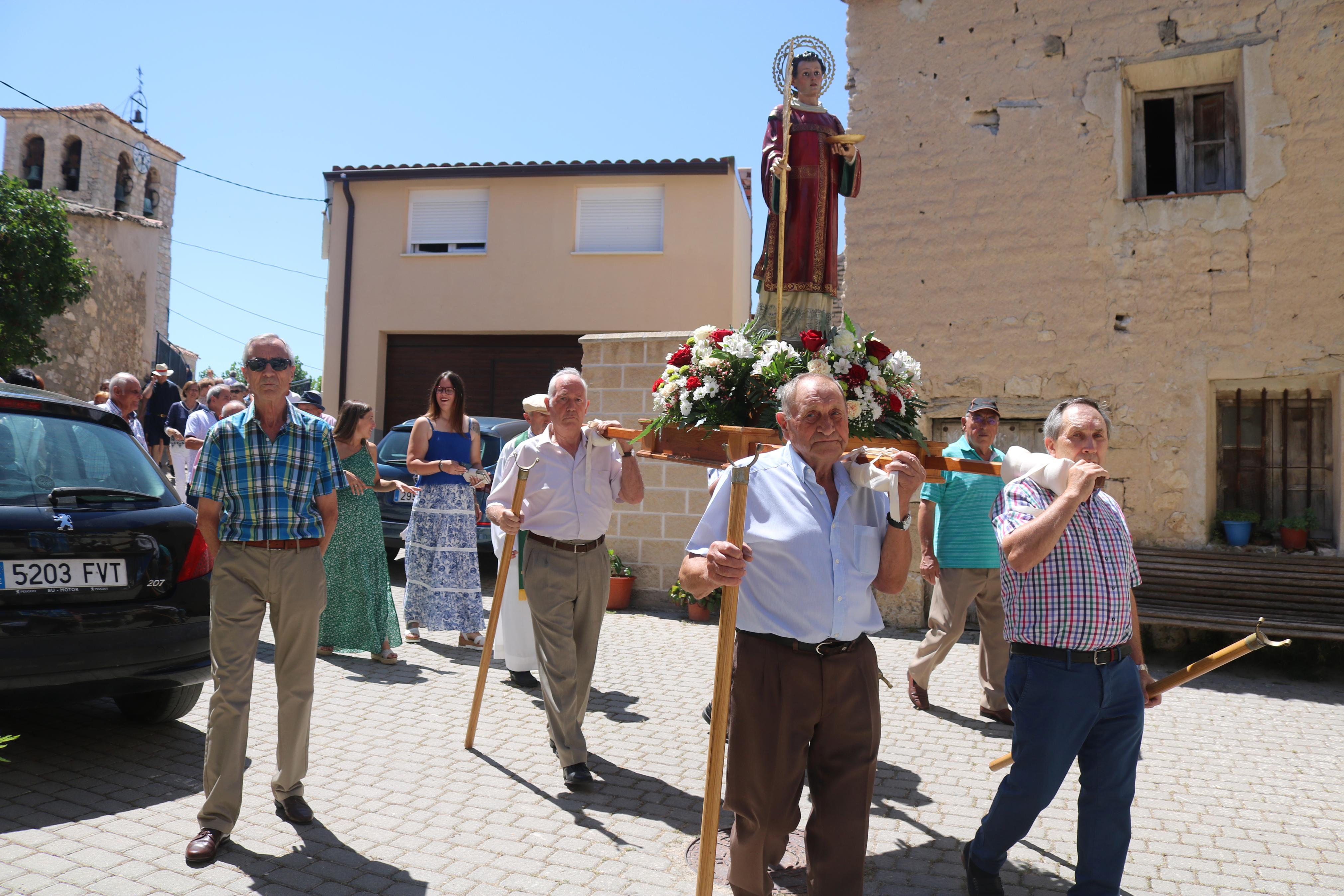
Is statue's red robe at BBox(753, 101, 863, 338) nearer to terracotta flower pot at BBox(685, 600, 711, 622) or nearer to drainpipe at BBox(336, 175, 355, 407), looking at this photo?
terracotta flower pot at BBox(685, 600, 711, 622)

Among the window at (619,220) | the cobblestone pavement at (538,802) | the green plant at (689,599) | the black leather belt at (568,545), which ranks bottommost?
the cobblestone pavement at (538,802)

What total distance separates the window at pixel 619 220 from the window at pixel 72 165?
22.5 metres

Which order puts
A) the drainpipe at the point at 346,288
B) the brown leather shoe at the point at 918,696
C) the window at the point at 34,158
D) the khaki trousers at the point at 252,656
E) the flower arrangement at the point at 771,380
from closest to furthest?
the khaki trousers at the point at 252,656, the flower arrangement at the point at 771,380, the brown leather shoe at the point at 918,696, the drainpipe at the point at 346,288, the window at the point at 34,158

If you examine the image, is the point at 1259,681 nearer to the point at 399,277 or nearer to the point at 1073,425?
the point at 1073,425

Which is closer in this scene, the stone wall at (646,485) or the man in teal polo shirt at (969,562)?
the man in teal polo shirt at (969,562)

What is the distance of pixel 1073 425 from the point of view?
3.33 m

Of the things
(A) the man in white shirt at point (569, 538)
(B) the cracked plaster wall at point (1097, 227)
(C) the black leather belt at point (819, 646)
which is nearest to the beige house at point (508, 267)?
(B) the cracked plaster wall at point (1097, 227)

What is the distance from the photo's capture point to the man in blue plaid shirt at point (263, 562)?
3.72 meters

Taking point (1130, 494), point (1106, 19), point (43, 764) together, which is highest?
point (1106, 19)

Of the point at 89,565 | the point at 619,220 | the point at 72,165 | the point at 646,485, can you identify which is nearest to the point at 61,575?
the point at 89,565

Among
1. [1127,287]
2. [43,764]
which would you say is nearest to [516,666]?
[43,764]

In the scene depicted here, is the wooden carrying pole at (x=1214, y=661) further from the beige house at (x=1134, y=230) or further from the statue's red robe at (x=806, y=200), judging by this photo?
the beige house at (x=1134, y=230)

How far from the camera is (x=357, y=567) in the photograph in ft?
22.8

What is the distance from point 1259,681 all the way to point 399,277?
591 inches
